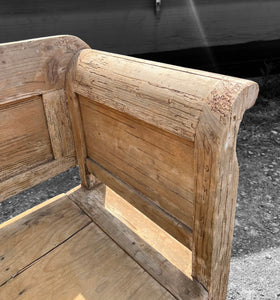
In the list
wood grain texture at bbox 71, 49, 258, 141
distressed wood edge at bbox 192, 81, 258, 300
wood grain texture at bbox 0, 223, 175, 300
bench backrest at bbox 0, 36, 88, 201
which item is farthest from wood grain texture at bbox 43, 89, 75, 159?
distressed wood edge at bbox 192, 81, 258, 300

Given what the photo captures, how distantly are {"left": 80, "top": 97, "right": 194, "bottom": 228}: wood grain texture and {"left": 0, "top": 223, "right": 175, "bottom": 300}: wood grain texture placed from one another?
26 cm

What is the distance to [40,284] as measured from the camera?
96 cm

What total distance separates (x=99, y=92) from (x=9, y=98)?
359 mm

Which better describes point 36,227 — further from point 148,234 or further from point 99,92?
point 99,92

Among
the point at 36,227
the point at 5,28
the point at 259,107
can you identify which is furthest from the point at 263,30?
the point at 36,227

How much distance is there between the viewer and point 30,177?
123 centimetres

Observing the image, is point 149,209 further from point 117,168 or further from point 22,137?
point 22,137

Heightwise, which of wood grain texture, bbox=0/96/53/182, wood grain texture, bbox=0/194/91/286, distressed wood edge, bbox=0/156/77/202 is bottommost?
wood grain texture, bbox=0/194/91/286

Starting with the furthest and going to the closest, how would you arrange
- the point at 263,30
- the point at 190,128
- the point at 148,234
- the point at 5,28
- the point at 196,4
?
1. the point at 263,30
2. the point at 196,4
3. the point at 5,28
4. the point at 148,234
5. the point at 190,128

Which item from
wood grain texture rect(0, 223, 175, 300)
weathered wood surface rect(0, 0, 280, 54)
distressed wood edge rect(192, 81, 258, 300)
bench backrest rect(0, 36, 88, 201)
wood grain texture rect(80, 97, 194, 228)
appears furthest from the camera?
weathered wood surface rect(0, 0, 280, 54)

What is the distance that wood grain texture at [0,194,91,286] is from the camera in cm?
105

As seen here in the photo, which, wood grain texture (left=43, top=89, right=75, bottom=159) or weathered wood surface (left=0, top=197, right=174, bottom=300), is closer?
weathered wood surface (left=0, top=197, right=174, bottom=300)

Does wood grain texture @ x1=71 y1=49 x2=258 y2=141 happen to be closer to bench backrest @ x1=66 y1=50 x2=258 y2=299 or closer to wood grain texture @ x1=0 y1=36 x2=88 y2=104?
bench backrest @ x1=66 y1=50 x2=258 y2=299

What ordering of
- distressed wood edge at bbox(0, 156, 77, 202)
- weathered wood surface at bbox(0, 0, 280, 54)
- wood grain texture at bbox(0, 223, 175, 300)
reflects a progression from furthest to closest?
weathered wood surface at bbox(0, 0, 280, 54) < distressed wood edge at bbox(0, 156, 77, 202) < wood grain texture at bbox(0, 223, 175, 300)
